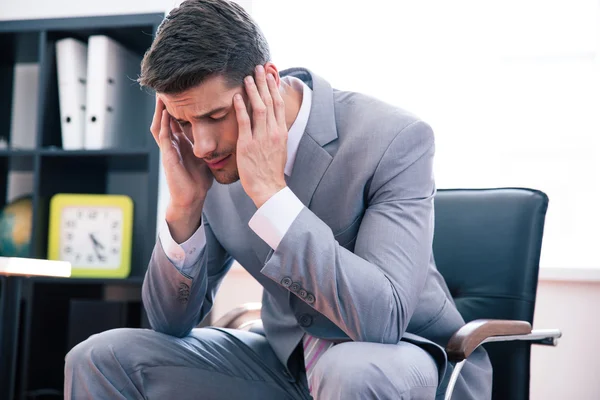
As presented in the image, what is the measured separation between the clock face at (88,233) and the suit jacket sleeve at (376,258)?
131 cm

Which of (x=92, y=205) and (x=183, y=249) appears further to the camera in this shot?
(x=92, y=205)

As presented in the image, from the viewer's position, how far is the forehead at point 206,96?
4.31 ft

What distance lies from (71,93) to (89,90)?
0.06m

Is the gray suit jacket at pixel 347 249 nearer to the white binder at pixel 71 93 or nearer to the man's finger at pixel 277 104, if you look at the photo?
the man's finger at pixel 277 104

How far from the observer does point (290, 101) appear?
4.81 ft

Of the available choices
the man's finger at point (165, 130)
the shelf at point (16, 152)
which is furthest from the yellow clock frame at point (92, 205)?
the man's finger at point (165, 130)

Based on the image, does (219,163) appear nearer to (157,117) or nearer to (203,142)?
(203,142)

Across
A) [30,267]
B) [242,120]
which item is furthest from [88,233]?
[242,120]

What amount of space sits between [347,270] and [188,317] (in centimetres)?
39

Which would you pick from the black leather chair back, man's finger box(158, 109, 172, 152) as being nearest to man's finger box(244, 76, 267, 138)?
man's finger box(158, 109, 172, 152)

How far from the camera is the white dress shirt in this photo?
1.20 metres

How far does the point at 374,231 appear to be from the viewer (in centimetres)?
126

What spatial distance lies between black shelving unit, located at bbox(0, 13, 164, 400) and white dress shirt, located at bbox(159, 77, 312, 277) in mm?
933

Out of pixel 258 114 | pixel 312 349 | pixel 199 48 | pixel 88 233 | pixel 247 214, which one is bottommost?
pixel 88 233
